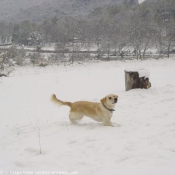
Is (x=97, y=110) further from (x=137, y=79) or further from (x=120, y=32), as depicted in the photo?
(x=120, y=32)

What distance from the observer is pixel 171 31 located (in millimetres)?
40906

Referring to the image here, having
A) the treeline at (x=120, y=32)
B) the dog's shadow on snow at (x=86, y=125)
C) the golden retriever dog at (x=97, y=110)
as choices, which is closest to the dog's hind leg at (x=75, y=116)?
the golden retriever dog at (x=97, y=110)

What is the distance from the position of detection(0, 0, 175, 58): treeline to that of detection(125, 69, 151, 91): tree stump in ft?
103

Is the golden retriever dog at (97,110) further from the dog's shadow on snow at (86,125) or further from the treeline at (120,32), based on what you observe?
the treeline at (120,32)

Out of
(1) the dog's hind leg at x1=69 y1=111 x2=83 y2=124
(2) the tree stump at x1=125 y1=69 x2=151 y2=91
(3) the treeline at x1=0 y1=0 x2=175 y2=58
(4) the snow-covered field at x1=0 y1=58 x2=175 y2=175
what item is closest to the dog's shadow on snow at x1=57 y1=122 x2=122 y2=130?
(4) the snow-covered field at x1=0 y1=58 x2=175 y2=175

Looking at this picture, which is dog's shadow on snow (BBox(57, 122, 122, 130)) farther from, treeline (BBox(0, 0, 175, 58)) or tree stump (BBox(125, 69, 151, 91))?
treeline (BBox(0, 0, 175, 58))

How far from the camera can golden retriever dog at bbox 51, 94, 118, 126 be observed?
4824 millimetres

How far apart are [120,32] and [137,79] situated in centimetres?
4684

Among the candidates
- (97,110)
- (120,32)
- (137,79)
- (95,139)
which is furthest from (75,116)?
(120,32)

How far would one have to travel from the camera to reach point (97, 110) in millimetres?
4938

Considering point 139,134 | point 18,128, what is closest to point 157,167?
point 139,134

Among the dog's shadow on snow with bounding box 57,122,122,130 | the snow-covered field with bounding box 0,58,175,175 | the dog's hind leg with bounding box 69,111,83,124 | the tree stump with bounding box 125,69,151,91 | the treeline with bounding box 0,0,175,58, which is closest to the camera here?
the snow-covered field with bounding box 0,58,175,175

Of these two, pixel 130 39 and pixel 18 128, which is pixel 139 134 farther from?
pixel 130 39

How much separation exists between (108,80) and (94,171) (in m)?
7.78
